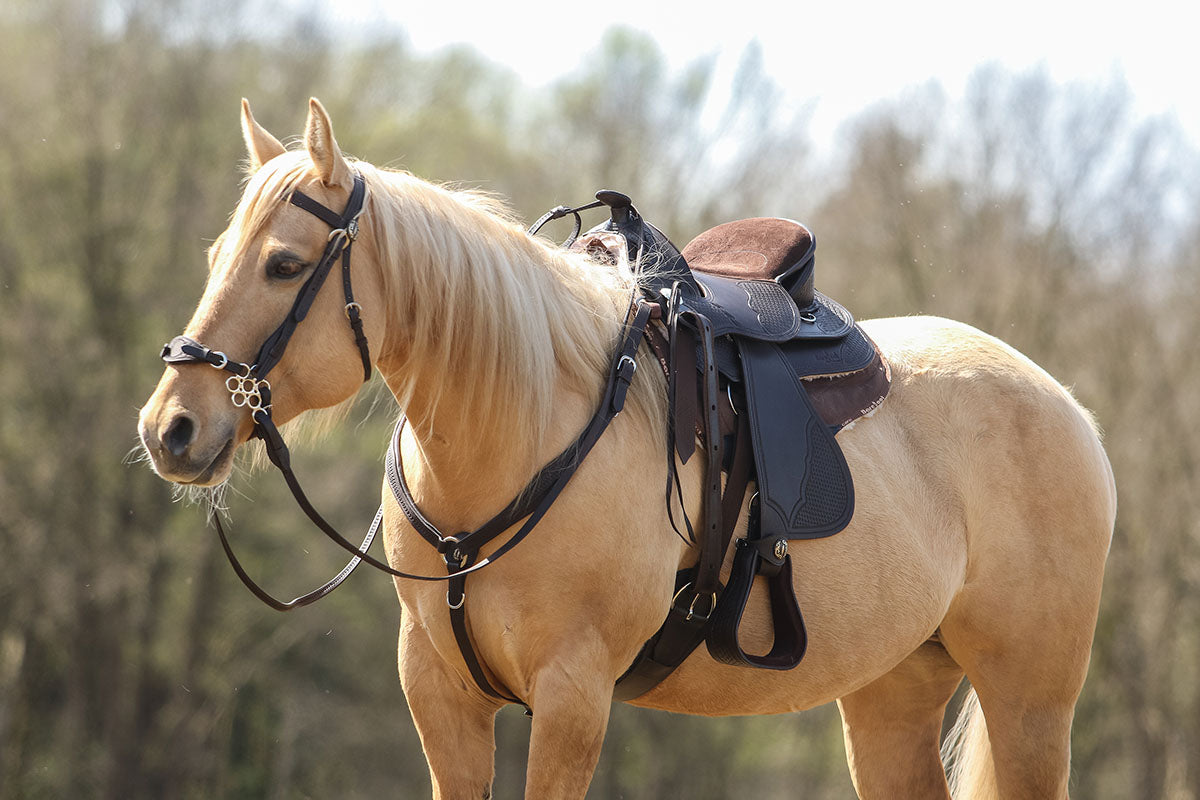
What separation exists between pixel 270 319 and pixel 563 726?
1.25 m

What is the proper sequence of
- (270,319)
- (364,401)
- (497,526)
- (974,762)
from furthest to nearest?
1. (364,401)
2. (974,762)
3. (497,526)
4. (270,319)

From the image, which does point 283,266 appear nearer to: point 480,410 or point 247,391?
point 247,391

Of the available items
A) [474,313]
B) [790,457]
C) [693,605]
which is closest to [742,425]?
[790,457]

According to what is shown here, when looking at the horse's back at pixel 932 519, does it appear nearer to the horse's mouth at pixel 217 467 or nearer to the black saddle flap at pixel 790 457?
the black saddle flap at pixel 790 457

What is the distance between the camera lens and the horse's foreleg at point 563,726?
2.97m

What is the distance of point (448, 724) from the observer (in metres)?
3.29

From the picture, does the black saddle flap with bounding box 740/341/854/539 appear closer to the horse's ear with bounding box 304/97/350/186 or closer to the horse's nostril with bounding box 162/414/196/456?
the horse's ear with bounding box 304/97/350/186

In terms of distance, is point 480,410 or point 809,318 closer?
point 480,410

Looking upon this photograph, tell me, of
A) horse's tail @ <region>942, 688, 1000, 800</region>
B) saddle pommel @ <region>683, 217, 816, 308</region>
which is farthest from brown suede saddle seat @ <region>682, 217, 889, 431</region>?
horse's tail @ <region>942, 688, 1000, 800</region>

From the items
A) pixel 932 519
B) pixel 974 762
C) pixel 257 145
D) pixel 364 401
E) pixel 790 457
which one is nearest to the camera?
pixel 257 145

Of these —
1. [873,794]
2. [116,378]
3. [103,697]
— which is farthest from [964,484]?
[103,697]

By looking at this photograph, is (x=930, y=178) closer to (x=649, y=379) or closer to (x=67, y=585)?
(x=67, y=585)

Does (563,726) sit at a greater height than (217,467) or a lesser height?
lesser

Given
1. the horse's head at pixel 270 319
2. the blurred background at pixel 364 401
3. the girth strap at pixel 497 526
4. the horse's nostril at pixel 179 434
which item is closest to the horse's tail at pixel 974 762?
the girth strap at pixel 497 526
